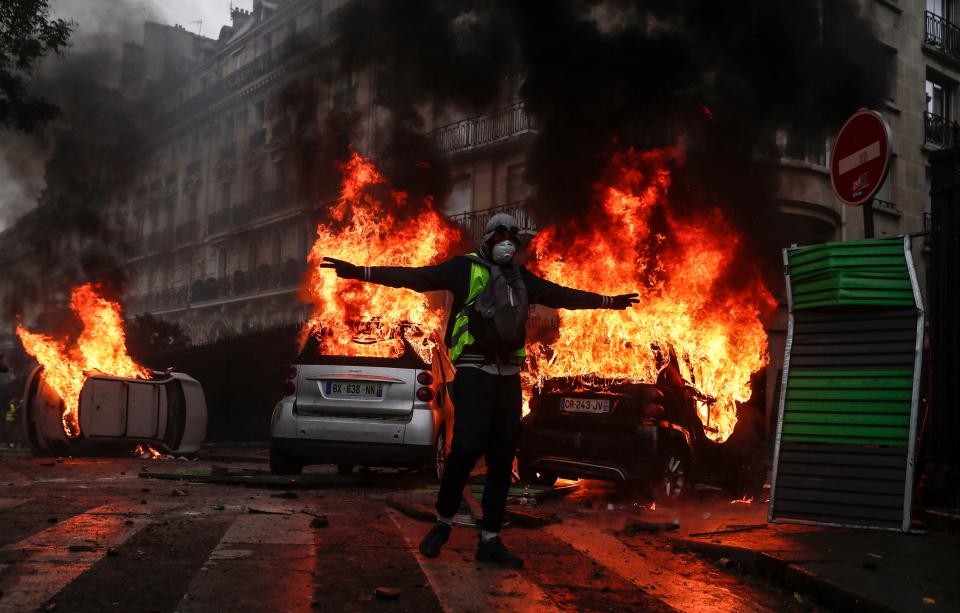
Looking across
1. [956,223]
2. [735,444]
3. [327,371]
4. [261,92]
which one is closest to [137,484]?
[327,371]

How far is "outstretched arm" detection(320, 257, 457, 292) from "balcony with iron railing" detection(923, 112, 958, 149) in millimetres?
25027

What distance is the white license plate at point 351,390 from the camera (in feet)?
31.5

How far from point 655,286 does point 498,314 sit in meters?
7.65

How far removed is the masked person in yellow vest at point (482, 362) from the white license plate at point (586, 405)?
3394mm

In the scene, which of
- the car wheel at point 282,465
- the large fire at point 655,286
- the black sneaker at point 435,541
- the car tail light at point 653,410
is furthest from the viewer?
the large fire at point 655,286

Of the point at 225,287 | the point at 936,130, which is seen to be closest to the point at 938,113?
the point at 936,130

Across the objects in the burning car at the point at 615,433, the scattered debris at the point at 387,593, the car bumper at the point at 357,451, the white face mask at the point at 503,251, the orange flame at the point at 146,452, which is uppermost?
the white face mask at the point at 503,251

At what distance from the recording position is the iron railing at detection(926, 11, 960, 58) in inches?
1059

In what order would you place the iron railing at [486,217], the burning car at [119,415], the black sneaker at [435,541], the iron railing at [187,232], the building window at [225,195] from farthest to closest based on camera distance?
the iron railing at [187,232] < the building window at [225,195] < the iron railing at [486,217] < the burning car at [119,415] < the black sneaker at [435,541]

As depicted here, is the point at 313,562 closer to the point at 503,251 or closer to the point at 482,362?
the point at 482,362

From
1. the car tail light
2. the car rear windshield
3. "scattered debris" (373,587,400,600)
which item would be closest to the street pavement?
"scattered debris" (373,587,400,600)

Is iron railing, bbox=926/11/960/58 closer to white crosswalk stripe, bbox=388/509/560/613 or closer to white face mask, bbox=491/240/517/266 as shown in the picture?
white face mask, bbox=491/240/517/266

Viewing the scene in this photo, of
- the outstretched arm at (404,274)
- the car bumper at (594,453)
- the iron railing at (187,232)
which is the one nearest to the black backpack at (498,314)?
the outstretched arm at (404,274)

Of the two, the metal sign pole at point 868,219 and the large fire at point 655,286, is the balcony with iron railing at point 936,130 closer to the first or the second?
the large fire at point 655,286
